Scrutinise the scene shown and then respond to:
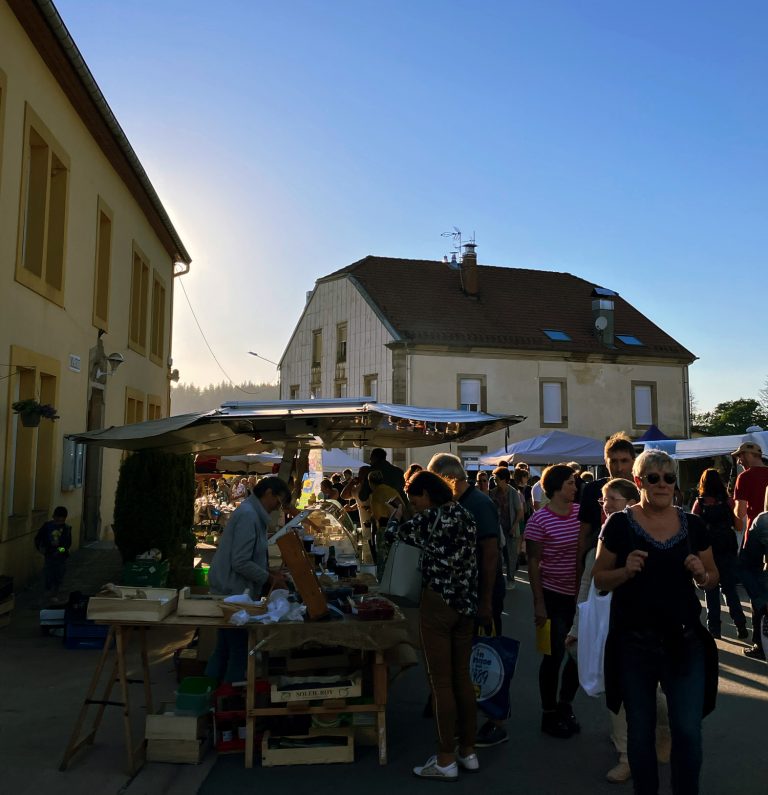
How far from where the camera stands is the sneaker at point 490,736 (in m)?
5.97

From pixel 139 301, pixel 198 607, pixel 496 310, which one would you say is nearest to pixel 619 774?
pixel 198 607

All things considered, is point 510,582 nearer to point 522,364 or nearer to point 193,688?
point 193,688

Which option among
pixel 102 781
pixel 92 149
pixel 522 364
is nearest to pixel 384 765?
pixel 102 781

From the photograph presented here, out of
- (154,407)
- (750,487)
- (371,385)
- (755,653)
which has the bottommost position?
(755,653)

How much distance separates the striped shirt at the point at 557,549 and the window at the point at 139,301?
14.4 m

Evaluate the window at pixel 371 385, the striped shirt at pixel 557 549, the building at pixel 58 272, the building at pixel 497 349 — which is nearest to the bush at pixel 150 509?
the building at pixel 58 272

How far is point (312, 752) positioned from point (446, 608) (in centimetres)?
130

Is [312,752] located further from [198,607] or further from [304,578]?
[198,607]

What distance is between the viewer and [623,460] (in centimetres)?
625

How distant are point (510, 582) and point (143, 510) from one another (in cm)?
584

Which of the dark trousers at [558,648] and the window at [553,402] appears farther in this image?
the window at [553,402]

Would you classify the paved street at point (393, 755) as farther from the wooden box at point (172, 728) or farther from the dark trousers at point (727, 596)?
the dark trousers at point (727, 596)

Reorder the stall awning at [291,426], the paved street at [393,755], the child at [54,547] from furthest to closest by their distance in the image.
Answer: the child at [54,547] < the stall awning at [291,426] < the paved street at [393,755]

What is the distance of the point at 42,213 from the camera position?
12.4 meters
